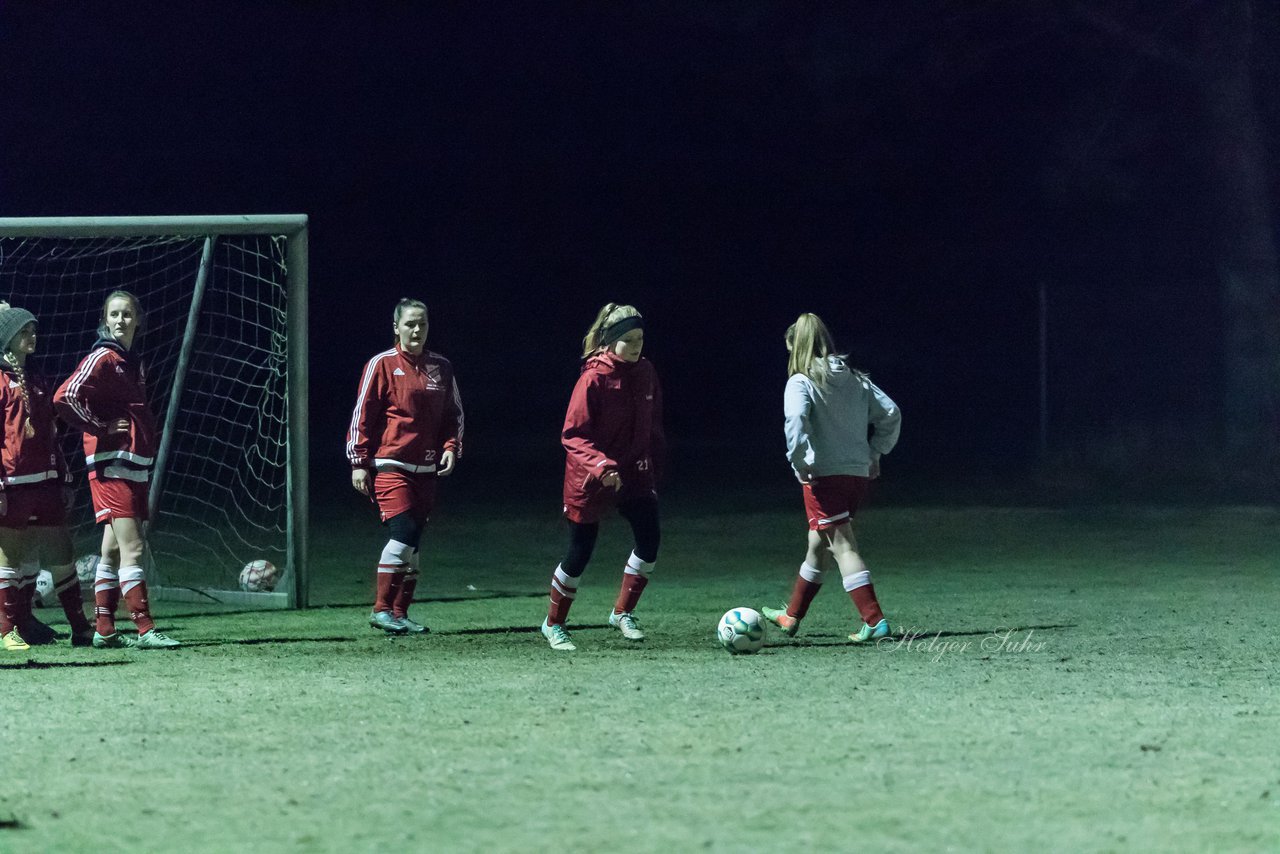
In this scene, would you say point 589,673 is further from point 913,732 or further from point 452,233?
point 452,233

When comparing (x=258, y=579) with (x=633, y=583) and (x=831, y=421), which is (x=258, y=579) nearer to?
(x=633, y=583)

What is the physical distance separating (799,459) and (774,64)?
19.2m

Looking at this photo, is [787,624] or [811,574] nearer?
[811,574]

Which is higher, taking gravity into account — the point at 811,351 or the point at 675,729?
the point at 811,351

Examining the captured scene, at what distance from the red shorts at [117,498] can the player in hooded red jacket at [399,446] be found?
1.00 m

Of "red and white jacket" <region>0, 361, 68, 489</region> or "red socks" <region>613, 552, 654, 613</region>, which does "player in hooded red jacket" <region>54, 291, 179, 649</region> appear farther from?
"red socks" <region>613, 552, 654, 613</region>

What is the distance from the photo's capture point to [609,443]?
7445 millimetres

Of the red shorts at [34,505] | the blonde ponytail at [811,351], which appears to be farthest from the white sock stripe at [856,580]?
the red shorts at [34,505]

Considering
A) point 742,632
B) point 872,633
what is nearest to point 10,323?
point 742,632

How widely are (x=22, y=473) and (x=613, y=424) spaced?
2.60 metres

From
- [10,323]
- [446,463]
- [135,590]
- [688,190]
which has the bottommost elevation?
[135,590]

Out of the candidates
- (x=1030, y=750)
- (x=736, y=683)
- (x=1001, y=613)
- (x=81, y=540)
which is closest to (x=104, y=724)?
(x=736, y=683)

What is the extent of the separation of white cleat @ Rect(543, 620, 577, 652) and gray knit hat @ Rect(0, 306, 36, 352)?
263 cm

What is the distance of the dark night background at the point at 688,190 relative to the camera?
74.1 feet
